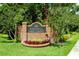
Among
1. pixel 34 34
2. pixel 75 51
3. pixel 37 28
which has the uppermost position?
pixel 37 28

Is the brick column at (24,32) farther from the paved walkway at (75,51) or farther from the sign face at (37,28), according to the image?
the paved walkway at (75,51)

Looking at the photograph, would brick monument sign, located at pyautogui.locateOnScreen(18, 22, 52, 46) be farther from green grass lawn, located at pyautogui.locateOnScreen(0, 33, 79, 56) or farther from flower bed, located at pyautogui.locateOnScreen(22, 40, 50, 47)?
green grass lawn, located at pyautogui.locateOnScreen(0, 33, 79, 56)

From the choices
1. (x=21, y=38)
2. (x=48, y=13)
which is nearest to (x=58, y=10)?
(x=48, y=13)

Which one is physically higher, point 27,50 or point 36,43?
point 36,43

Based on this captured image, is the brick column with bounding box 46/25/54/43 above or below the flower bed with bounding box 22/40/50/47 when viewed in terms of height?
above

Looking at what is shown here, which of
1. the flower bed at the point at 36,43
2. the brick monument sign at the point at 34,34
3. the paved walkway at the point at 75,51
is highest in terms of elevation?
the brick monument sign at the point at 34,34

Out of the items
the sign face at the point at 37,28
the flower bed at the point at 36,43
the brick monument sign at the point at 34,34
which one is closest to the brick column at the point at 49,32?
the brick monument sign at the point at 34,34

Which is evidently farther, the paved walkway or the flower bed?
the flower bed

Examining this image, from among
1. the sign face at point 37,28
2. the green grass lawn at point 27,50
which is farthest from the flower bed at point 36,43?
the sign face at point 37,28

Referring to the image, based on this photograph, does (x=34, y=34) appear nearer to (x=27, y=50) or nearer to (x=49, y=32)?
(x=49, y=32)

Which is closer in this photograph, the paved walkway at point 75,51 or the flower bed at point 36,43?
the paved walkway at point 75,51

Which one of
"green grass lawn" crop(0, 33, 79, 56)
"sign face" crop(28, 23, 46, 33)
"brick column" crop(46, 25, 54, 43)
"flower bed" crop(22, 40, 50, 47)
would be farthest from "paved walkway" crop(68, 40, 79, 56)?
"sign face" crop(28, 23, 46, 33)

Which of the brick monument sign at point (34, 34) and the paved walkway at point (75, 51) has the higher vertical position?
the brick monument sign at point (34, 34)

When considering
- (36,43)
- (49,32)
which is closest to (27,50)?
(36,43)
